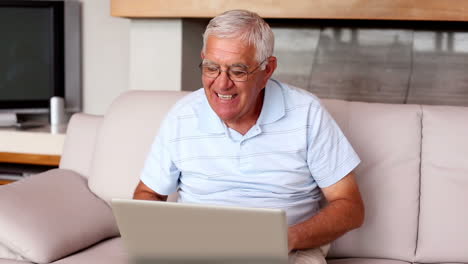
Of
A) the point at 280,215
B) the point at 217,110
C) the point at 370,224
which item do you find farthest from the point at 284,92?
the point at 280,215

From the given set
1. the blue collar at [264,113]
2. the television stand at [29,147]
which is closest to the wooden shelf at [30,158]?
the television stand at [29,147]

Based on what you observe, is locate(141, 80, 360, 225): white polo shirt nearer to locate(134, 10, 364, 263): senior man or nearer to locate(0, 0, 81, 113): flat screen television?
locate(134, 10, 364, 263): senior man

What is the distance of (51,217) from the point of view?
78.0 inches

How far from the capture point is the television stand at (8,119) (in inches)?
141

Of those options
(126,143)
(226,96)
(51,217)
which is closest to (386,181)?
(226,96)

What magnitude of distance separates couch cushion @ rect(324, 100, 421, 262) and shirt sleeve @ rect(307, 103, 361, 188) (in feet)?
0.67

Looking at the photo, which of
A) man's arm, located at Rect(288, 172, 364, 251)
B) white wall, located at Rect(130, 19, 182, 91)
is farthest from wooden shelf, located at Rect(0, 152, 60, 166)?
man's arm, located at Rect(288, 172, 364, 251)

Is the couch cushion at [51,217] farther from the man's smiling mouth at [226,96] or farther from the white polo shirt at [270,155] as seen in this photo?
the man's smiling mouth at [226,96]

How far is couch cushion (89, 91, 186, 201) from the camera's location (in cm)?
216

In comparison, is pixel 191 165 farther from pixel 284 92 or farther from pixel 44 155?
Answer: pixel 44 155

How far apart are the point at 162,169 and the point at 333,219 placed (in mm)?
479

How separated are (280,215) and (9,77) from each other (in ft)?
8.69

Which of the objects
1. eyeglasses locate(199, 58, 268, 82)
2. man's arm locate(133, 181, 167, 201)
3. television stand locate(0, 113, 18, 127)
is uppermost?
eyeglasses locate(199, 58, 268, 82)

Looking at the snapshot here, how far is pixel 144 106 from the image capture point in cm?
221
